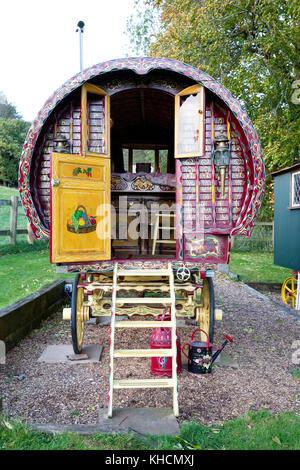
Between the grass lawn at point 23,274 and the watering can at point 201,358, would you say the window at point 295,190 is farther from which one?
the grass lawn at point 23,274

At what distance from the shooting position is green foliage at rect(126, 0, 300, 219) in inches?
371

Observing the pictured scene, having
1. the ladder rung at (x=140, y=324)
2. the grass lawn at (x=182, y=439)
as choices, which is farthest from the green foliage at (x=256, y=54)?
the grass lawn at (x=182, y=439)

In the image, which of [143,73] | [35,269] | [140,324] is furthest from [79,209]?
[35,269]

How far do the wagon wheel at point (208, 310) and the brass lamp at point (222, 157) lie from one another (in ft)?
3.89

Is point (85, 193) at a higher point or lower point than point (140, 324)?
higher

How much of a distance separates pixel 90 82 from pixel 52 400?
3494 millimetres

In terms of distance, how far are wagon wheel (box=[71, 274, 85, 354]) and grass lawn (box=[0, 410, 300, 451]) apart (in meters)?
1.47

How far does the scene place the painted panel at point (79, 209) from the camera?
13.2 feet

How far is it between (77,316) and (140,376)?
102cm

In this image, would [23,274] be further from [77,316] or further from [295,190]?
[295,190]

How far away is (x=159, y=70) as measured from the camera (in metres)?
4.48

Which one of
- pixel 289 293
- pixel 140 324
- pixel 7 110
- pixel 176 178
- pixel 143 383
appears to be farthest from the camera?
pixel 7 110

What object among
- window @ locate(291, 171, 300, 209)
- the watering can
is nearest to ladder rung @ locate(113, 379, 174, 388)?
the watering can

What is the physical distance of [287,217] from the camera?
8.96m
